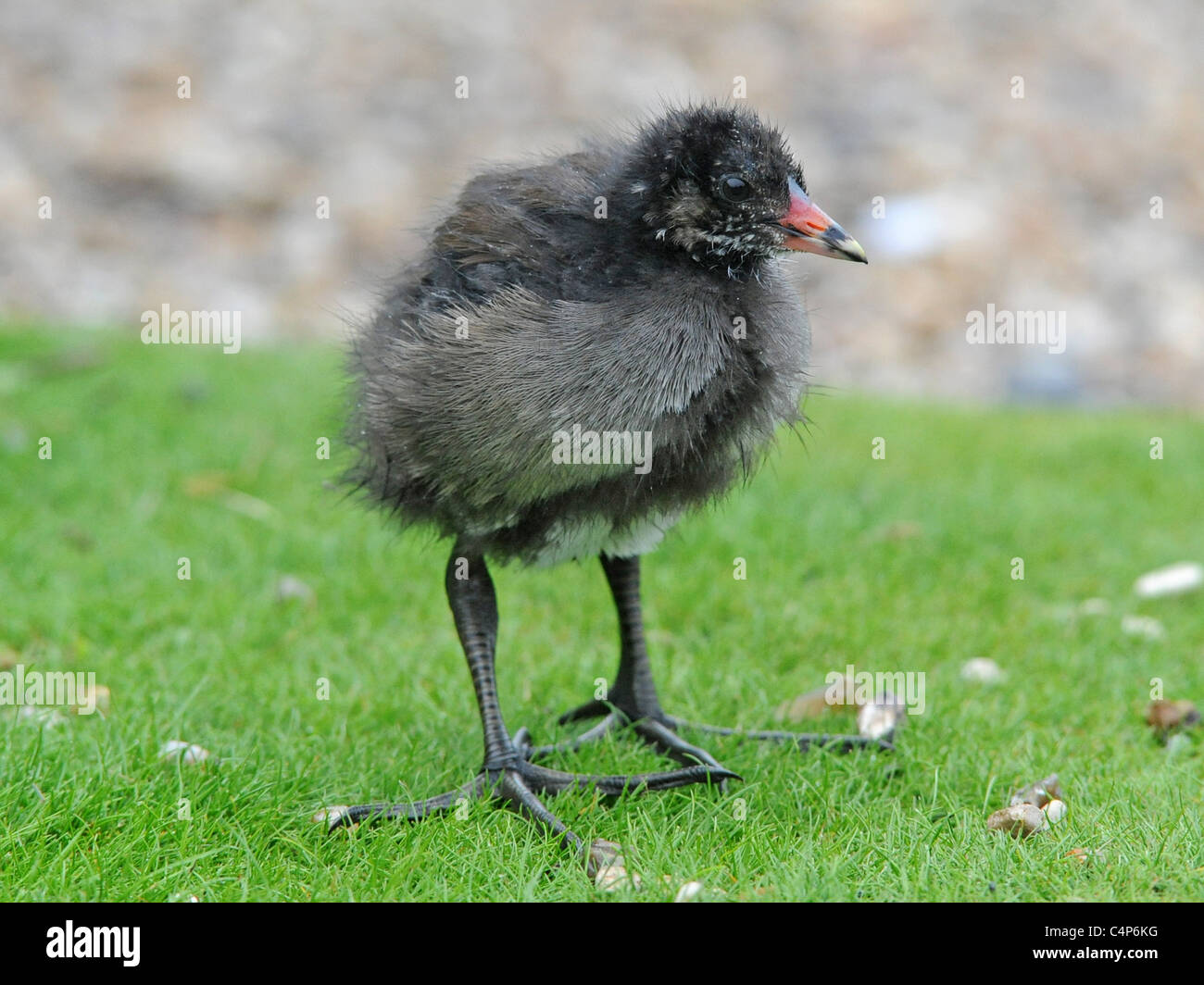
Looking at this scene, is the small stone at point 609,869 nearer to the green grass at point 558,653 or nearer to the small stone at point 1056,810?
the green grass at point 558,653

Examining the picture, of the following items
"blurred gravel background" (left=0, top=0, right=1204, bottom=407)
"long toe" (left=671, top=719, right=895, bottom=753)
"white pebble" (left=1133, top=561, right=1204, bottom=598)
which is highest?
"blurred gravel background" (left=0, top=0, right=1204, bottom=407)

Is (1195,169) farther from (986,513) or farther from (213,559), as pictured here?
(213,559)

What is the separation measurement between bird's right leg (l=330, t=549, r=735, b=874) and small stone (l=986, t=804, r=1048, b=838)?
60cm

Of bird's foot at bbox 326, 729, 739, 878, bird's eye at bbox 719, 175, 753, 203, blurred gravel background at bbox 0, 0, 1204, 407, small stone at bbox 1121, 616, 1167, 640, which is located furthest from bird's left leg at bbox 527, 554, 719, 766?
blurred gravel background at bbox 0, 0, 1204, 407

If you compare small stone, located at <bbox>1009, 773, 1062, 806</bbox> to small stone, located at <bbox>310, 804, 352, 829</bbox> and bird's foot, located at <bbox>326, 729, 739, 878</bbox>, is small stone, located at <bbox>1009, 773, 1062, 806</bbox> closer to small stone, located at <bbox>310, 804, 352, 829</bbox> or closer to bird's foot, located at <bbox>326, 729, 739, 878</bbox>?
bird's foot, located at <bbox>326, 729, 739, 878</bbox>

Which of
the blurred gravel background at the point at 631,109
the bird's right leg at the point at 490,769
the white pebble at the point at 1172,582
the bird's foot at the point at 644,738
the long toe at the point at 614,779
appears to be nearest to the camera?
the bird's right leg at the point at 490,769

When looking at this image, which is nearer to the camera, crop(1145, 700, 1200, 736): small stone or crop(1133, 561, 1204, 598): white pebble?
crop(1145, 700, 1200, 736): small stone

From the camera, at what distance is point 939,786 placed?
315 centimetres

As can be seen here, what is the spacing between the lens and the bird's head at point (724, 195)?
110 inches

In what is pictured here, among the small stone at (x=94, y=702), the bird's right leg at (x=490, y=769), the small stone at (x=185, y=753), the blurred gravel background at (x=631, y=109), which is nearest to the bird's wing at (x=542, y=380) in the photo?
the bird's right leg at (x=490, y=769)

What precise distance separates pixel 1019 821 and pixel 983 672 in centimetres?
122

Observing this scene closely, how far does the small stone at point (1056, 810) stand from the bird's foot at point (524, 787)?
28.0 inches

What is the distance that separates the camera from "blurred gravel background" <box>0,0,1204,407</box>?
33.4ft

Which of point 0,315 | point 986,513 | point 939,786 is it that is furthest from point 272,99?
point 939,786
